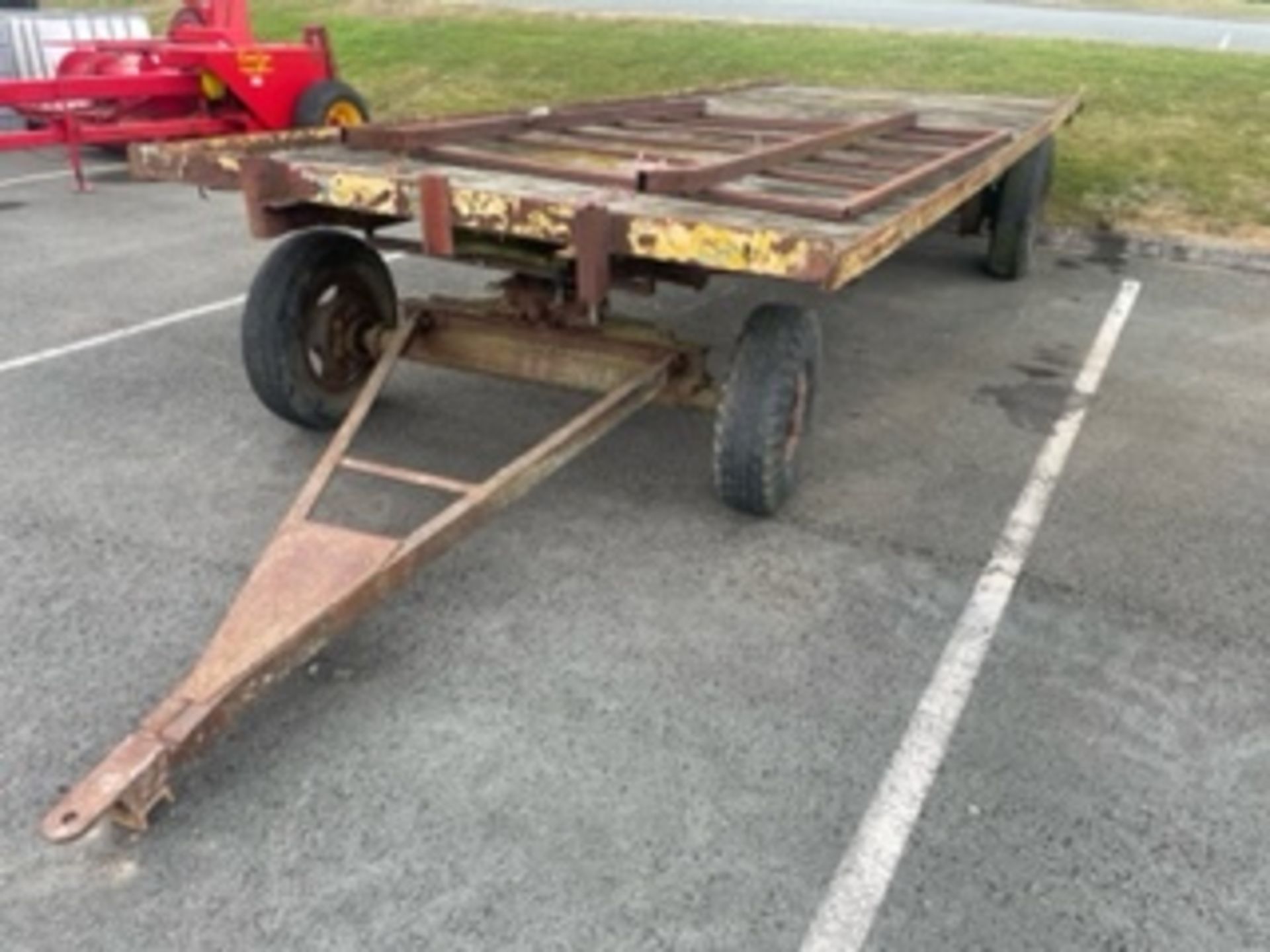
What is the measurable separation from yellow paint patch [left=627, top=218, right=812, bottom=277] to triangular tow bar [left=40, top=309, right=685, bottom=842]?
70 centimetres

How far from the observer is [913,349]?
624 cm

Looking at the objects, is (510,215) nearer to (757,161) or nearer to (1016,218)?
(757,161)

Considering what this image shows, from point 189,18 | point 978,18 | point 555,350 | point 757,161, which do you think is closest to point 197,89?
point 189,18

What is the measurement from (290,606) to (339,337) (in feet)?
7.01

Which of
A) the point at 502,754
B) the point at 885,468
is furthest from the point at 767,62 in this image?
the point at 502,754

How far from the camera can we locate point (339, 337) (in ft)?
15.6

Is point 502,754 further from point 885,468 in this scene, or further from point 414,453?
point 885,468

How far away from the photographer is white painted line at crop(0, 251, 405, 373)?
18.3 ft

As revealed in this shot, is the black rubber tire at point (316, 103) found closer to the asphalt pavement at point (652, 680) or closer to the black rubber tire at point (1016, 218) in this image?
the asphalt pavement at point (652, 680)

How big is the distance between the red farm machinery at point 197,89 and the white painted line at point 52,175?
0.45 meters

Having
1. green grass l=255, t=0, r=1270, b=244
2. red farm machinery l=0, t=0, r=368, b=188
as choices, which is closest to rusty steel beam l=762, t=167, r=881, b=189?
green grass l=255, t=0, r=1270, b=244

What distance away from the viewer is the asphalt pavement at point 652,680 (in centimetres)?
253

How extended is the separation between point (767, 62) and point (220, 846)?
42.1 ft

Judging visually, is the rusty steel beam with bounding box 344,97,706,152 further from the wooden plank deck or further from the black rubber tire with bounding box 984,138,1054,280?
the black rubber tire with bounding box 984,138,1054,280
